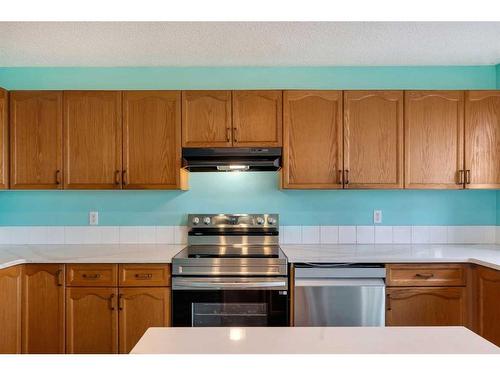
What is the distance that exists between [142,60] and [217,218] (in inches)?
51.9

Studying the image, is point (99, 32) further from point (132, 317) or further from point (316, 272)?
point (316, 272)

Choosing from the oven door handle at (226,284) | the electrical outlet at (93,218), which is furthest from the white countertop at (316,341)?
the electrical outlet at (93,218)

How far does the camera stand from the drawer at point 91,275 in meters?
2.40

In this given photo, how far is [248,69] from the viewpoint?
300 centimetres

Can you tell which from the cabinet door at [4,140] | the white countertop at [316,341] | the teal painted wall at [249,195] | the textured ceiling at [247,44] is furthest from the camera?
the teal painted wall at [249,195]

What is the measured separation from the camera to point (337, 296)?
2381mm

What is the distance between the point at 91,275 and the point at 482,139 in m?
2.79

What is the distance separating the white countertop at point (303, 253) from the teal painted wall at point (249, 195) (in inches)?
10.0

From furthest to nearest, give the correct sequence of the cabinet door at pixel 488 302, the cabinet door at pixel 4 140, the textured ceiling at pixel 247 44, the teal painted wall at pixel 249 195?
1. the teal painted wall at pixel 249 195
2. the cabinet door at pixel 4 140
3. the textured ceiling at pixel 247 44
4. the cabinet door at pixel 488 302

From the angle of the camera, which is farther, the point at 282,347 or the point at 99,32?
the point at 99,32

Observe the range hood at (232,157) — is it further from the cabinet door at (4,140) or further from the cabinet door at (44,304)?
the cabinet door at (4,140)

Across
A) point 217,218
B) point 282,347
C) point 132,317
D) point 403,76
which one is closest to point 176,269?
point 132,317

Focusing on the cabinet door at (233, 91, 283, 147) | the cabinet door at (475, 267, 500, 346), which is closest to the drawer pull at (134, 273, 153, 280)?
the cabinet door at (233, 91, 283, 147)

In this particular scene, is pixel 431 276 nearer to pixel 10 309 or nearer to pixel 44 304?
pixel 44 304
